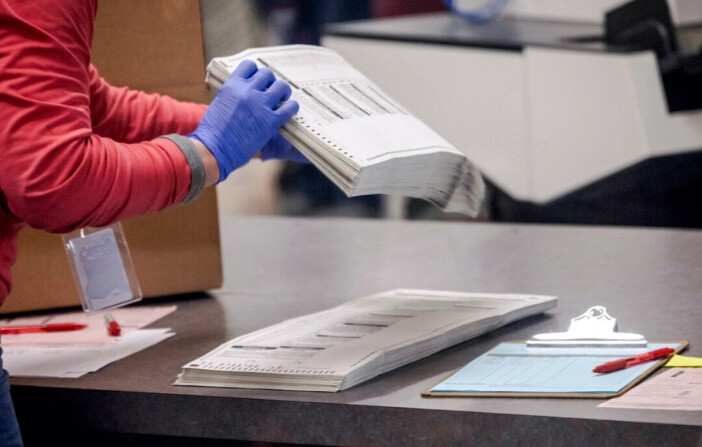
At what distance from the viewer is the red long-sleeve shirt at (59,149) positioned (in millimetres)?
815

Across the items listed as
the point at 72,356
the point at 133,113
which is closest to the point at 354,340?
the point at 72,356

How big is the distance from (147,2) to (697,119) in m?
1.58

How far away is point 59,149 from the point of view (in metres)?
0.83

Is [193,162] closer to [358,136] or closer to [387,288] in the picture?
[358,136]

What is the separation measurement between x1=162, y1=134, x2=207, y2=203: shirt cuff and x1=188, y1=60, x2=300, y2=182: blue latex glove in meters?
0.02

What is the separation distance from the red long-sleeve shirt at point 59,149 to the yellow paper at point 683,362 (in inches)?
17.6

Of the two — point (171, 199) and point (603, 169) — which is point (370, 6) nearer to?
point (603, 169)

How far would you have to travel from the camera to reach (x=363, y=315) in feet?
3.56

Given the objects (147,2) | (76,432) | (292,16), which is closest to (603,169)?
(292,16)

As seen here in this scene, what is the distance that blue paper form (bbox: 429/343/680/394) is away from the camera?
2.65ft

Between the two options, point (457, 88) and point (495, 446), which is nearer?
point (495, 446)

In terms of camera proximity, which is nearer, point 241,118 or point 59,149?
point 59,149

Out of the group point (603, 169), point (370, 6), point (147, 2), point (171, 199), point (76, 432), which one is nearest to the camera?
point (171, 199)

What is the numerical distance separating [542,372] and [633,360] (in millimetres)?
77
